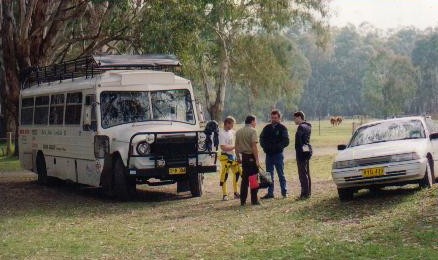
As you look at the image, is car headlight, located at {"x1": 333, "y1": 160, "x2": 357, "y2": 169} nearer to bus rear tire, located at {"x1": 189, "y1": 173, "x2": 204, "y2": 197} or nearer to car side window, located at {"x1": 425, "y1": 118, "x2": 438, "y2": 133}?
car side window, located at {"x1": 425, "y1": 118, "x2": 438, "y2": 133}

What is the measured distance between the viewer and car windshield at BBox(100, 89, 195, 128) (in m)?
16.9

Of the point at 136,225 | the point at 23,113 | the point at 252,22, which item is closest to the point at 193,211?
the point at 136,225

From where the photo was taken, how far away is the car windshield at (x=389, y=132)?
14852mm

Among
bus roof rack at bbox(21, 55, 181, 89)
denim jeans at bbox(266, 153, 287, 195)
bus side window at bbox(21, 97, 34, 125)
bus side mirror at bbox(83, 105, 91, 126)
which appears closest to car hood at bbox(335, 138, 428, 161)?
denim jeans at bbox(266, 153, 287, 195)

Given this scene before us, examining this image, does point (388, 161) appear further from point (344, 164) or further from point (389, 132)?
point (389, 132)

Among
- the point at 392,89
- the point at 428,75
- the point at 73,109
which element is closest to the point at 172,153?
the point at 73,109

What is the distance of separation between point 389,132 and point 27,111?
12.1 m

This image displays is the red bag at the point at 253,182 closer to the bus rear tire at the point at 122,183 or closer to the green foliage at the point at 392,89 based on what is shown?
the bus rear tire at the point at 122,183

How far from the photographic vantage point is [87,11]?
32000 millimetres

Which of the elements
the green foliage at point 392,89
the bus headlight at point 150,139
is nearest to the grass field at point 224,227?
the bus headlight at point 150,139

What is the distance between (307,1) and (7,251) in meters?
35.6

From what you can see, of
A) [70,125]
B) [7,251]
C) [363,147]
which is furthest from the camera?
[70,125]

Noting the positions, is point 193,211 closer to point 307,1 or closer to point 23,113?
point 23,113

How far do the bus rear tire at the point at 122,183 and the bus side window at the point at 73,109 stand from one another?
2099mm
